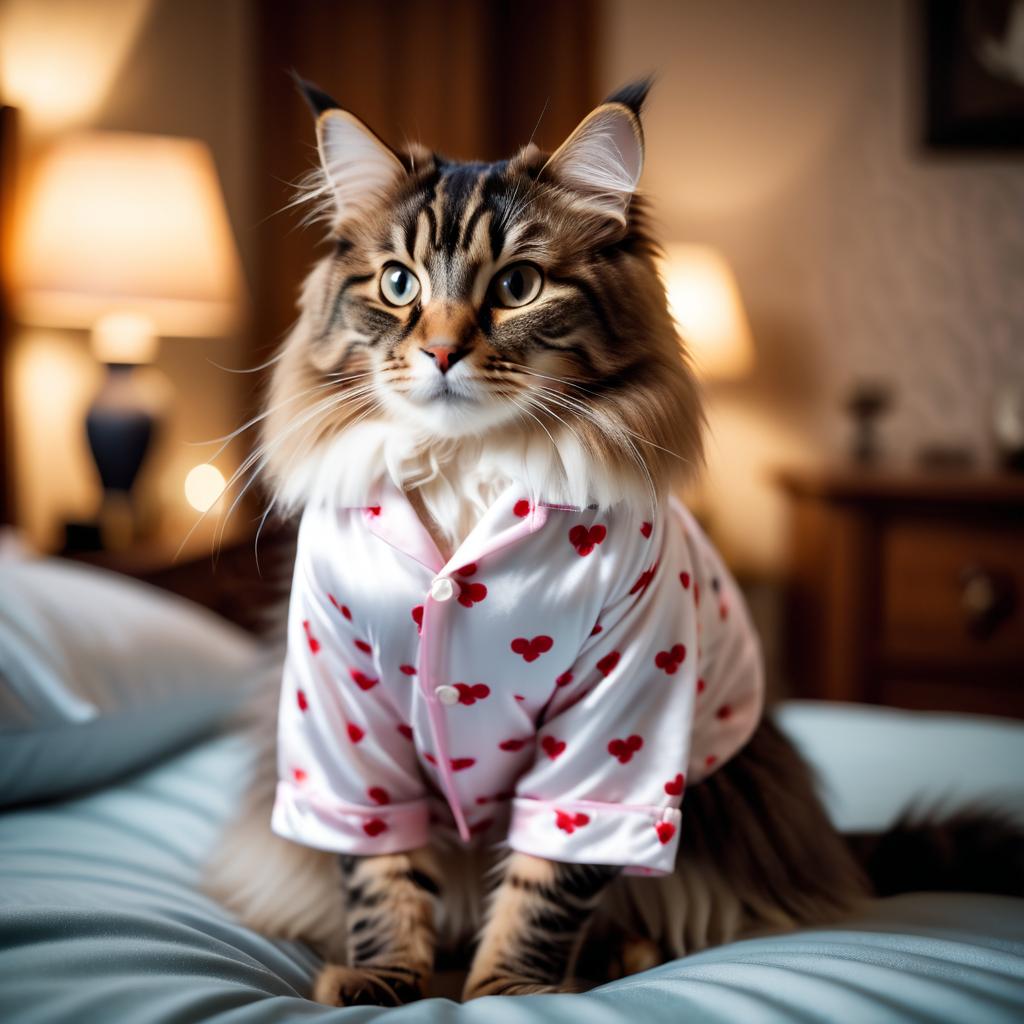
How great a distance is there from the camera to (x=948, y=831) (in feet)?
3.30

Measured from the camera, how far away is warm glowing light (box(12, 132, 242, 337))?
1869 mm

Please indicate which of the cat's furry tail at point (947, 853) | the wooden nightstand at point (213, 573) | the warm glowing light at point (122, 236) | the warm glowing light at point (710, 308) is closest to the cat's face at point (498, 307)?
the cat's furry tail at point (947, 853)

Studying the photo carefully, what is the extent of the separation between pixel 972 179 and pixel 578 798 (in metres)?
2.70

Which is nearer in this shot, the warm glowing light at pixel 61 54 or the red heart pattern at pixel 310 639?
the red heart pattern at pixel 310 639

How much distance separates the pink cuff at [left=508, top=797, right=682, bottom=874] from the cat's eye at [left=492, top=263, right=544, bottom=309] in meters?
0.45

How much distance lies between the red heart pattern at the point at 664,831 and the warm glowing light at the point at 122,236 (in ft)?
5.29

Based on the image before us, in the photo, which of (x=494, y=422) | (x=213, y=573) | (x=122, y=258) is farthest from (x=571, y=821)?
(x=122, y=258)

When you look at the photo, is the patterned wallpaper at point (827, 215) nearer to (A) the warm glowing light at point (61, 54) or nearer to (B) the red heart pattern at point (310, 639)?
(A) the warm glowing light at point (61, 54)

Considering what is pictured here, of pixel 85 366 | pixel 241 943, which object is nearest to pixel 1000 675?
pixel 241 943

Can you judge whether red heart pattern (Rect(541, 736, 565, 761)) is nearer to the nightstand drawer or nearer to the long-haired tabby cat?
the long-haired tabby cat

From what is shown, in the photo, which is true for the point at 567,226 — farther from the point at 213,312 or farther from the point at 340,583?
the point at 213,312

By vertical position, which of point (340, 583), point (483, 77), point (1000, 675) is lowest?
point (1000, 675)

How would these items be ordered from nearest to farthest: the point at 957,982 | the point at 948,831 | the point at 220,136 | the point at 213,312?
the point at 957,982 < the point at 948,831 < the point at 213,312 < the point at 220,136

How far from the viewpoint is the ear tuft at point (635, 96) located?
2.52ft
